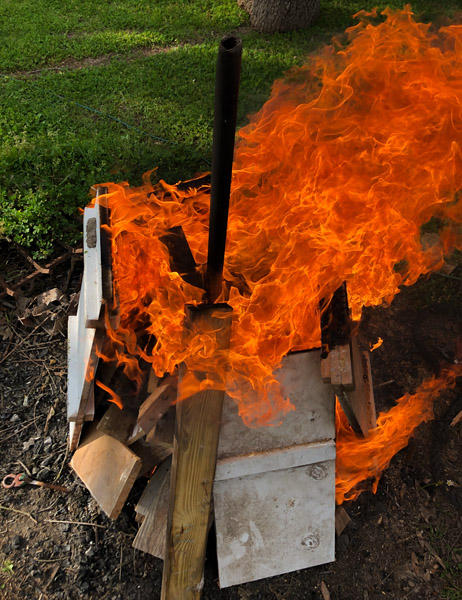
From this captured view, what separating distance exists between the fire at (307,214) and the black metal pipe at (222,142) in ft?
1.40

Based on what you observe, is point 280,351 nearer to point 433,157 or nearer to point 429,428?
point 429,428

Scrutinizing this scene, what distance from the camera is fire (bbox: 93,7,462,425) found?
271cm

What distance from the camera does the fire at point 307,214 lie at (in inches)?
107

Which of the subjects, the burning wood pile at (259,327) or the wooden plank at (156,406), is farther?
the wooden plank at (156,406)

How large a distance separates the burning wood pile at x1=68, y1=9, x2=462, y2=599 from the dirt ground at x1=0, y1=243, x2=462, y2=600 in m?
0.18

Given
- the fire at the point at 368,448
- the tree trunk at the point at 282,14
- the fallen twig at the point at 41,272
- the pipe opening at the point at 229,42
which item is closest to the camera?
the pipe opening at the point at 229,42

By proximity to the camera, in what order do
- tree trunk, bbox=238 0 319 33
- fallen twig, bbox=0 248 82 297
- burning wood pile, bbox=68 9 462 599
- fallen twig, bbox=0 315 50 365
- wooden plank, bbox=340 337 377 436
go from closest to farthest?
burning wood pile, bbox=68 9 462 599
wooden plank, bbox=340 337 377 436
fallen twig, bbox=0 315 50 365
fallen twig, bbox=0 248 82 297
tree trunk, bbox=238 0 319 33

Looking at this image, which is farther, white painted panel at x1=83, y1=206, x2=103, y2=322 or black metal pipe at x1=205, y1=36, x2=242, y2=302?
white painted panel at x1=83, y1=206, x2=103, y2=322

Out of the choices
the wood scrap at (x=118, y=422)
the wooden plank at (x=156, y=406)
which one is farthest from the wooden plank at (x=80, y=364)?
the wooden plank at (x=156, y=406)

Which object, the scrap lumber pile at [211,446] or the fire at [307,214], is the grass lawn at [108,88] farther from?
the scrap lumber pile at [211,446]

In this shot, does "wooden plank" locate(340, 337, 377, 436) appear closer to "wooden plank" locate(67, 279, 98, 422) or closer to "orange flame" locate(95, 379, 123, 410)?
"orange flame" locate(95, 379, 123, 410)

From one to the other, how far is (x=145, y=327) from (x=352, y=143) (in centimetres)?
183

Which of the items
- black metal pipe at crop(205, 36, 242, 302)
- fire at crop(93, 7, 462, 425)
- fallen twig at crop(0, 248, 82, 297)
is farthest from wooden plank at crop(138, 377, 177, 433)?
fallen twig at crop(0, 248, 82, 297)

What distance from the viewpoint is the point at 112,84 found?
285 inches
